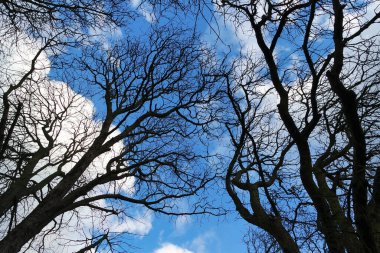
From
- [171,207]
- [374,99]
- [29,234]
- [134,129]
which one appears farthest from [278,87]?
[134,129]

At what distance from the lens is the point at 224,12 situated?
3170 mm

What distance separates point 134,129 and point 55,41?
3511mm

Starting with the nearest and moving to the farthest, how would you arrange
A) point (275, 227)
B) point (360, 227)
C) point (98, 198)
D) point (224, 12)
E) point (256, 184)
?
point (360, 227)
point (224, 12)
point (275, 227)
point (256, 184)
point (98, 198)

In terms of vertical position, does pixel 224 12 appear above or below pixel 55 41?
below

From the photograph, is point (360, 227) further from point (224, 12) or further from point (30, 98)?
point (30, 98)

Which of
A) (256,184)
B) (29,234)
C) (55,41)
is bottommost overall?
(29,234)

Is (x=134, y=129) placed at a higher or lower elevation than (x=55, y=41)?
higher

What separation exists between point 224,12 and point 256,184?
281cm

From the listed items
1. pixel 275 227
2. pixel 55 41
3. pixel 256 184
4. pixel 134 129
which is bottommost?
pixel 275 227

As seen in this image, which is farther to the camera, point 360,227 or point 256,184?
point 256,184

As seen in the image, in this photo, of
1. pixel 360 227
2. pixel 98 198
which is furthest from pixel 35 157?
pixel 360 227

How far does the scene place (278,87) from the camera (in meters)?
3.18

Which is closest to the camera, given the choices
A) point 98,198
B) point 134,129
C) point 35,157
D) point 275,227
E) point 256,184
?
point 275,227

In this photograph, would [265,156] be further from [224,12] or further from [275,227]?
[224,12]
